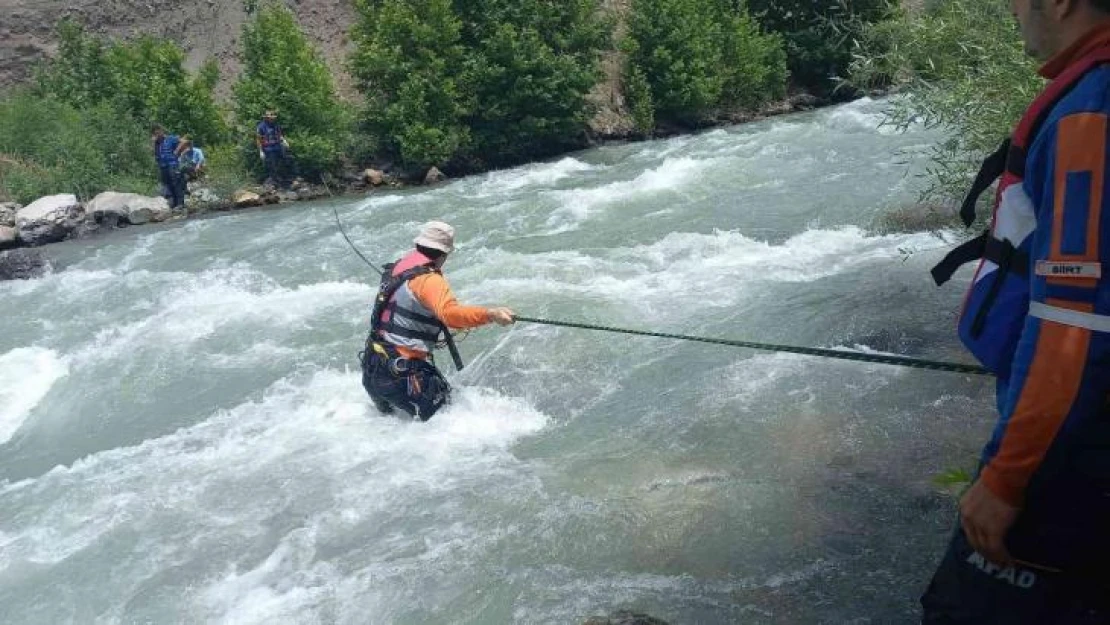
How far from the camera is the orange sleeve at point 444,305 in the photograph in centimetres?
555

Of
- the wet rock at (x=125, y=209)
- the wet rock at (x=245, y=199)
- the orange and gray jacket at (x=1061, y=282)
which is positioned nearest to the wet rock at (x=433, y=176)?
the wet rock at (x=245, y=199)

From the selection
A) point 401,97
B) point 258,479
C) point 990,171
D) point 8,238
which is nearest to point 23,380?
point 258,479

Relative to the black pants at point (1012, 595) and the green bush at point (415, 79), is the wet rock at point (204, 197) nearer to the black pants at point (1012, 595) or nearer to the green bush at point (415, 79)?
the green bush at point (415, 79)

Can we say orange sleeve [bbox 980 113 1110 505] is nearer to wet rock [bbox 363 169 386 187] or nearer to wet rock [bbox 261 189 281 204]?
wet rock [bbox 261 189 281 204]

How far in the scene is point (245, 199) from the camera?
1819 cm

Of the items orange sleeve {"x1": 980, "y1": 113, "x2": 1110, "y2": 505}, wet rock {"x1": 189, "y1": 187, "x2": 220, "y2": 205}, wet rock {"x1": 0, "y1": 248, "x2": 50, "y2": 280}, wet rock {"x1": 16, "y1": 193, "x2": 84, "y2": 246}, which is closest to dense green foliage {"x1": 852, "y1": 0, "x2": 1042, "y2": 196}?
orange sleeve {"x1": 980, "y1": 113, "x2": 1110, "y2": 505}

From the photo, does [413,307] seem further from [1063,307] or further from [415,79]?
[415,79]

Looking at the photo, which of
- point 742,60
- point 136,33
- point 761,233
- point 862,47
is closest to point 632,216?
point 761,233

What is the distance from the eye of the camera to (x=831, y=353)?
109 inches

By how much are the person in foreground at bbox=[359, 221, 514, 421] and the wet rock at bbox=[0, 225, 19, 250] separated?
1299cm

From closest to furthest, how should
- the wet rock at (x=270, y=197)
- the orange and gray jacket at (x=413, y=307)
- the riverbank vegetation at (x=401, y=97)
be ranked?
the orange and gray jacket at (x=413, y=307) → the wet rock at (x=270, y=197) → the riverbank vegetation at (x=401, y=97)

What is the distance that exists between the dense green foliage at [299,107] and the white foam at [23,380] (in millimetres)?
10122

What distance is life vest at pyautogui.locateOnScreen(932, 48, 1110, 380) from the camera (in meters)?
1.72

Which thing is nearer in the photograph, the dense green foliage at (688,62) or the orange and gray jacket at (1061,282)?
the orange and gray jacket at (1061,282)
